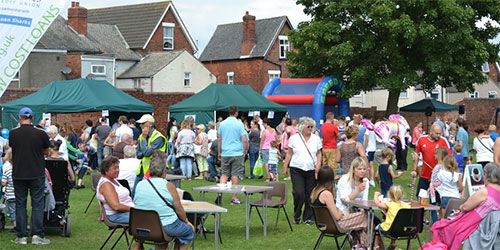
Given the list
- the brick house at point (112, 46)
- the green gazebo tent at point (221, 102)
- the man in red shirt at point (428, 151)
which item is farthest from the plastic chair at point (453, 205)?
the brick house at point (112, 46)

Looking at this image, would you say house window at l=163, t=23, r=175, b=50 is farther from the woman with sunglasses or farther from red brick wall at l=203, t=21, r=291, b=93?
the woman with sunglasses

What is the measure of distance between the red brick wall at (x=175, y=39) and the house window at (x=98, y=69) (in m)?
6.17

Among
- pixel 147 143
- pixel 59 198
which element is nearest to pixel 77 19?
pixel 147 143

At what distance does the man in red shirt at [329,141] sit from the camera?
651 inches

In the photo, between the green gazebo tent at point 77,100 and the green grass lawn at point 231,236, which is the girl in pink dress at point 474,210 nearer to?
the green grass lawn at point 231,236

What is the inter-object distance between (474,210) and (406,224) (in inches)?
33.2

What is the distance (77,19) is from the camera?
47.2 metres

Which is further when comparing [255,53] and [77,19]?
[255,53]

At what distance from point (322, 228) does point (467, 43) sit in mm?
29616

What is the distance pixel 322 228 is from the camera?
9.37 m

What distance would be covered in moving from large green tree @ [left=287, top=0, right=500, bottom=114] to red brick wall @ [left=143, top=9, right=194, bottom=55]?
614 inches

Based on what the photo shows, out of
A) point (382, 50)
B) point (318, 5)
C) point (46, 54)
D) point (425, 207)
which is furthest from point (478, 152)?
point (46, 54)

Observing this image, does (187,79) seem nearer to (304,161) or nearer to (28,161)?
(304,161)

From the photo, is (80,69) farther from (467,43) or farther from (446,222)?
(446,222)
